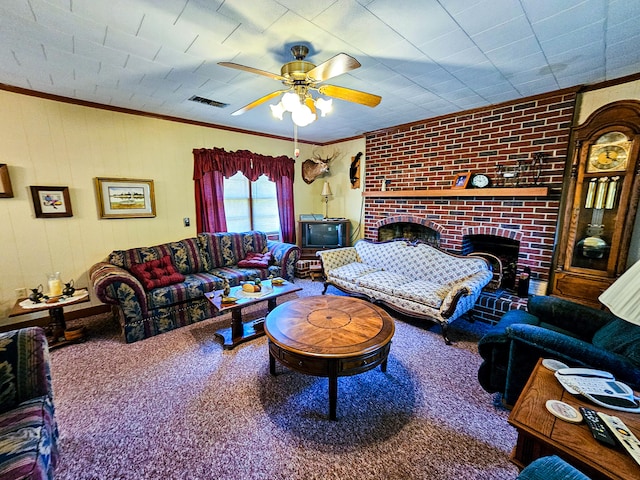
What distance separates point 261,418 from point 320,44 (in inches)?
104

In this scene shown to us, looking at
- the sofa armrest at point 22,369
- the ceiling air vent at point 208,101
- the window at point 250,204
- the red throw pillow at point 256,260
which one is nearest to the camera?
the sofa armrest at point 22,369

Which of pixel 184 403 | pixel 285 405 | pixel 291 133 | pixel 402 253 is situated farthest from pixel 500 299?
pixel 291 133

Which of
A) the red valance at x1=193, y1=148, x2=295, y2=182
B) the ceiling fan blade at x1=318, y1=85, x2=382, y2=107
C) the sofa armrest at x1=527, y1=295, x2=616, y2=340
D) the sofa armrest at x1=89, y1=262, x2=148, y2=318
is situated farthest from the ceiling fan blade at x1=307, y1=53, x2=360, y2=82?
the red valance at x1=193, y1=148, x2=295, y2=182

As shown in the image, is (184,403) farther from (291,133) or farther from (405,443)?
(291,133)

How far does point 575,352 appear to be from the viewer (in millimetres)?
1542

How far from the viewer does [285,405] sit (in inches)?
76.8

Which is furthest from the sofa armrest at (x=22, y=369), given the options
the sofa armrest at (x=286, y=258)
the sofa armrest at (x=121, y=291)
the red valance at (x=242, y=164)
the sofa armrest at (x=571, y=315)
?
the sofa armrest at (x=571, y=315)

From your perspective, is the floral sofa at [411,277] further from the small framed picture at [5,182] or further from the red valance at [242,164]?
the small framed picture at [5,182]

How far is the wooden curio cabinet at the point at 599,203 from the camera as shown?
247cm

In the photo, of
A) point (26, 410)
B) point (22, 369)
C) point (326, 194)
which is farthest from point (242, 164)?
point (26, 410)

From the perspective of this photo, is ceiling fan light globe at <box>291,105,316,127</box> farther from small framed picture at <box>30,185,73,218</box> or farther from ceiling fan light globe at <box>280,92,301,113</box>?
small framed picture at <box>30,185,73,218</box>

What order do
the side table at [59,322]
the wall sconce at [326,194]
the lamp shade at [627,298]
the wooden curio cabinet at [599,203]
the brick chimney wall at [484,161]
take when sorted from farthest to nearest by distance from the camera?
the wall sconce at [326,194] < the brick chimney wall at [484,161] < the side table at [59,322] < the wooden curio cabinet at [599,203] < the lamp shade at [627,298]

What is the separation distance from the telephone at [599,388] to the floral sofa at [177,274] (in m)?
3.22

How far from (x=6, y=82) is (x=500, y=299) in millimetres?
5607
